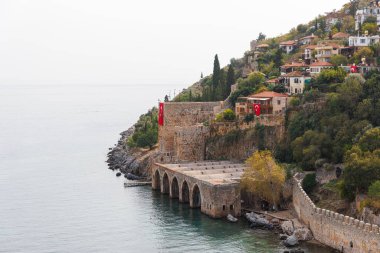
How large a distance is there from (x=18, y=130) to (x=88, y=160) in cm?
6083

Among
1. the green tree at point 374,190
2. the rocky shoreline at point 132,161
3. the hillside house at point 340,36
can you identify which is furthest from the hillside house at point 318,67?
the green tree at point 374,190

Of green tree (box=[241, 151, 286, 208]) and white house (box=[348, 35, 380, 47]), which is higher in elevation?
white house (box=[348, 35, 380, 47])

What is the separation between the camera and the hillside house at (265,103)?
75.7 m

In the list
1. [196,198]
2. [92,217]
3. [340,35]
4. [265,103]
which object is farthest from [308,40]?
[92,217]

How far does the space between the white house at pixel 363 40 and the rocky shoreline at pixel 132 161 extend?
3352 cm

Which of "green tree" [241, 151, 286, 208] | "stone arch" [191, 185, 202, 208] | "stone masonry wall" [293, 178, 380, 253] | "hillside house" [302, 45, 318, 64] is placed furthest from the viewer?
"hillside house" [302, 45, 318, 64]

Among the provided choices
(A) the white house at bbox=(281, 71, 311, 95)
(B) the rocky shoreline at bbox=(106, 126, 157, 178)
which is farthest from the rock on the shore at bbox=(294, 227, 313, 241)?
(B) the rocky shoreline at bbox=(106, 126, 157, 178)

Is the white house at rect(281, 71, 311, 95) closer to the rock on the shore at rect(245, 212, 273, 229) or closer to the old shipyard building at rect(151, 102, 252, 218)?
the old shipyard building at rect(151, 102, 252, 218)

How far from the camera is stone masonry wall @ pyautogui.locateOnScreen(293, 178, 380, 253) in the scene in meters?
40.2

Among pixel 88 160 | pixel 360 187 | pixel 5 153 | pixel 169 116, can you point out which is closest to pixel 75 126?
pixel 5 153

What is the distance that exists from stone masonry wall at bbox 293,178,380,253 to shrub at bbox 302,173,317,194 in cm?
262

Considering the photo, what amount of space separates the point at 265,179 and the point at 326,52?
127ft

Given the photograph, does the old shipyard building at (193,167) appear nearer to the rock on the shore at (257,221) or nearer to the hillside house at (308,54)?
the rock on the shore at (257,221)

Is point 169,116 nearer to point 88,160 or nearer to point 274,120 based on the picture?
point 274,120
